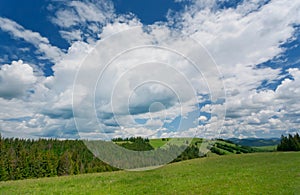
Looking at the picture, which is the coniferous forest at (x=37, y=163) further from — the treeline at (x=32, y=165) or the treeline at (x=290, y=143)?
the treeline at (x=290, y=143)

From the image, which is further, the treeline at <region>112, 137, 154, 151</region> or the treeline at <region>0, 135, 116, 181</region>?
the treeline at <region>0, 135, 116, 181</region>

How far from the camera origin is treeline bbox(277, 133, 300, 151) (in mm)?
74750

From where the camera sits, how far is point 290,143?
77.6m

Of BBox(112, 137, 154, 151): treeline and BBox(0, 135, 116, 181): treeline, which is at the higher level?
BBox(112, 137, 154, 151): treeline

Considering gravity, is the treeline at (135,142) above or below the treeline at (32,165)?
above

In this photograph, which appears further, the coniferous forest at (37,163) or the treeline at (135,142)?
the coniferous forest at (37,163)

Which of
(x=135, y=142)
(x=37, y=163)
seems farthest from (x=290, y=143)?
(x=37, y=163)

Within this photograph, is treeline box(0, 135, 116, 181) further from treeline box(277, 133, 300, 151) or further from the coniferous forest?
A: treeline box(277, 133, 300, 151)

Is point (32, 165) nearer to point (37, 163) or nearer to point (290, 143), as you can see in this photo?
point (37, 163)

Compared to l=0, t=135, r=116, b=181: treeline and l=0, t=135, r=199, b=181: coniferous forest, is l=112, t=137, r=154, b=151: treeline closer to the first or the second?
l=0, t=135, r=199, b=181: coniferous forest

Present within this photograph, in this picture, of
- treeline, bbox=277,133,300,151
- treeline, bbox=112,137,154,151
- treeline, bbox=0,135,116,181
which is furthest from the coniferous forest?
treeline, bbox=277,133,300,151

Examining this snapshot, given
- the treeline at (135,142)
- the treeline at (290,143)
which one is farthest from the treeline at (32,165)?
the treeline at (290,143)

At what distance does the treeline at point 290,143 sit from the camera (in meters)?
74.8

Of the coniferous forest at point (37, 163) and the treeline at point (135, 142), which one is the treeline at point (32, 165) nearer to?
the coniferous forest at point (37, 163)
